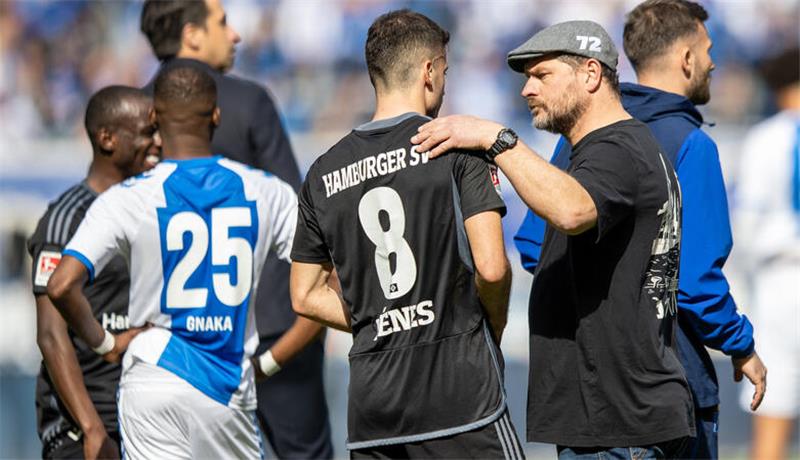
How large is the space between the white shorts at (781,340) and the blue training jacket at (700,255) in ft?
8.34

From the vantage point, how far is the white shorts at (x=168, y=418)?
4.32 meters

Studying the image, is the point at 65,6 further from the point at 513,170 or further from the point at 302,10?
the point at 513,170

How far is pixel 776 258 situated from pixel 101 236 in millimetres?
4120

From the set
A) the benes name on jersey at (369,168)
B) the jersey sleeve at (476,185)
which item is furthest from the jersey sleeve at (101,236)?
the jersey sleeve at (476,185)

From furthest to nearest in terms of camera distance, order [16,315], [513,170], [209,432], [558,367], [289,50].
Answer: [289,50], [16,315], [209,432], [558,367], [513,170]

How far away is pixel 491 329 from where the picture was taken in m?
3.77

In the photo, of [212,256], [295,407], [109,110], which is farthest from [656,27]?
[295,407]

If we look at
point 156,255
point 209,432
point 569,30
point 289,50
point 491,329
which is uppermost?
point 289,50

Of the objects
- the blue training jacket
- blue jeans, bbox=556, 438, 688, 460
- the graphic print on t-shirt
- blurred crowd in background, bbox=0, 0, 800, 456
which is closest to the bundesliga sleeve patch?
the graphic print on t-shirt

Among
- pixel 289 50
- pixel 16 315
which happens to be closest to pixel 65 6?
pixel 289 50

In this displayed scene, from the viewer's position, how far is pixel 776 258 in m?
6.96

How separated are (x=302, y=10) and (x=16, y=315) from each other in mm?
5550

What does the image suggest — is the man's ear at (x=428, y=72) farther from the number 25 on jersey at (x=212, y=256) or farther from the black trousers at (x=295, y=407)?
the black trousers at (x=295, y=407)

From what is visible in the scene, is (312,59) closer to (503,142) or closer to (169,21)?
(169,21)
